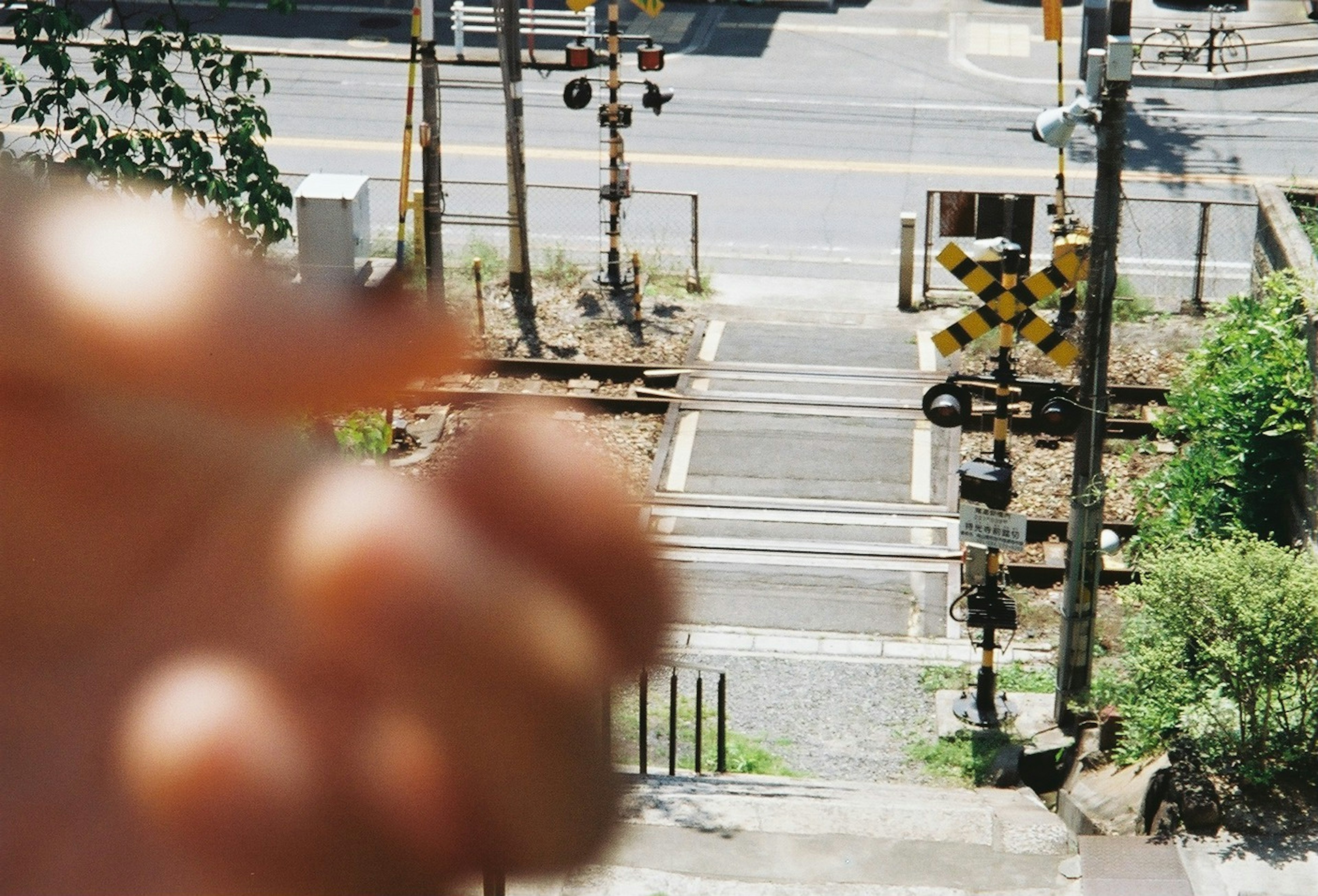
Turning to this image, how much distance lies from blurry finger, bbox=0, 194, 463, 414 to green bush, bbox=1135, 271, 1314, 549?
10212 mm

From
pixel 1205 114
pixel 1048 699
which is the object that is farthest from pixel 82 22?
pixel 1205 114

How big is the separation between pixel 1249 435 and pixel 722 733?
490 centimetres

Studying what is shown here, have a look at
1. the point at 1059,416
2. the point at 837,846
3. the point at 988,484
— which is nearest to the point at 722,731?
the point at 837,846

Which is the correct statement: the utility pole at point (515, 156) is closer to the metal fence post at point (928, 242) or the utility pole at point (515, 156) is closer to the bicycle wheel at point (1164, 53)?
the metal fence post at point (928, 242)

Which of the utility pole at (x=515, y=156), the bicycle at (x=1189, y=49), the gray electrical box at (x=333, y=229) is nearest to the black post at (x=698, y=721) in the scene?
the gray electrical box at (x=333, y=229)

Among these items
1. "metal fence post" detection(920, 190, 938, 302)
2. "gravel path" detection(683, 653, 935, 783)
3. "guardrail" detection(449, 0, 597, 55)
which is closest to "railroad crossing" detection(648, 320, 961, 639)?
"gravel path" detection(683, 653, 935, 783)

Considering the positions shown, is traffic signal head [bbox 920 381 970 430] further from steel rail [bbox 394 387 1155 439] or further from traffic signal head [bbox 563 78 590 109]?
traffic signal head [bbox 563 78 590 109]

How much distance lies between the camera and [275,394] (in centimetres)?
103

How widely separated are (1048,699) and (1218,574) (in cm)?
304

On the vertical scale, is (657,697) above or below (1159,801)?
above

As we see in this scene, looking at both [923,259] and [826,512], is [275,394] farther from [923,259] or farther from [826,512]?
[923,259]

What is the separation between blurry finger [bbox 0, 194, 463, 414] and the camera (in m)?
0.95

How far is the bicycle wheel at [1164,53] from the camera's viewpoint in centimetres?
2650

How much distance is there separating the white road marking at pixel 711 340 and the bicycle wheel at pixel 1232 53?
13.9 meters
